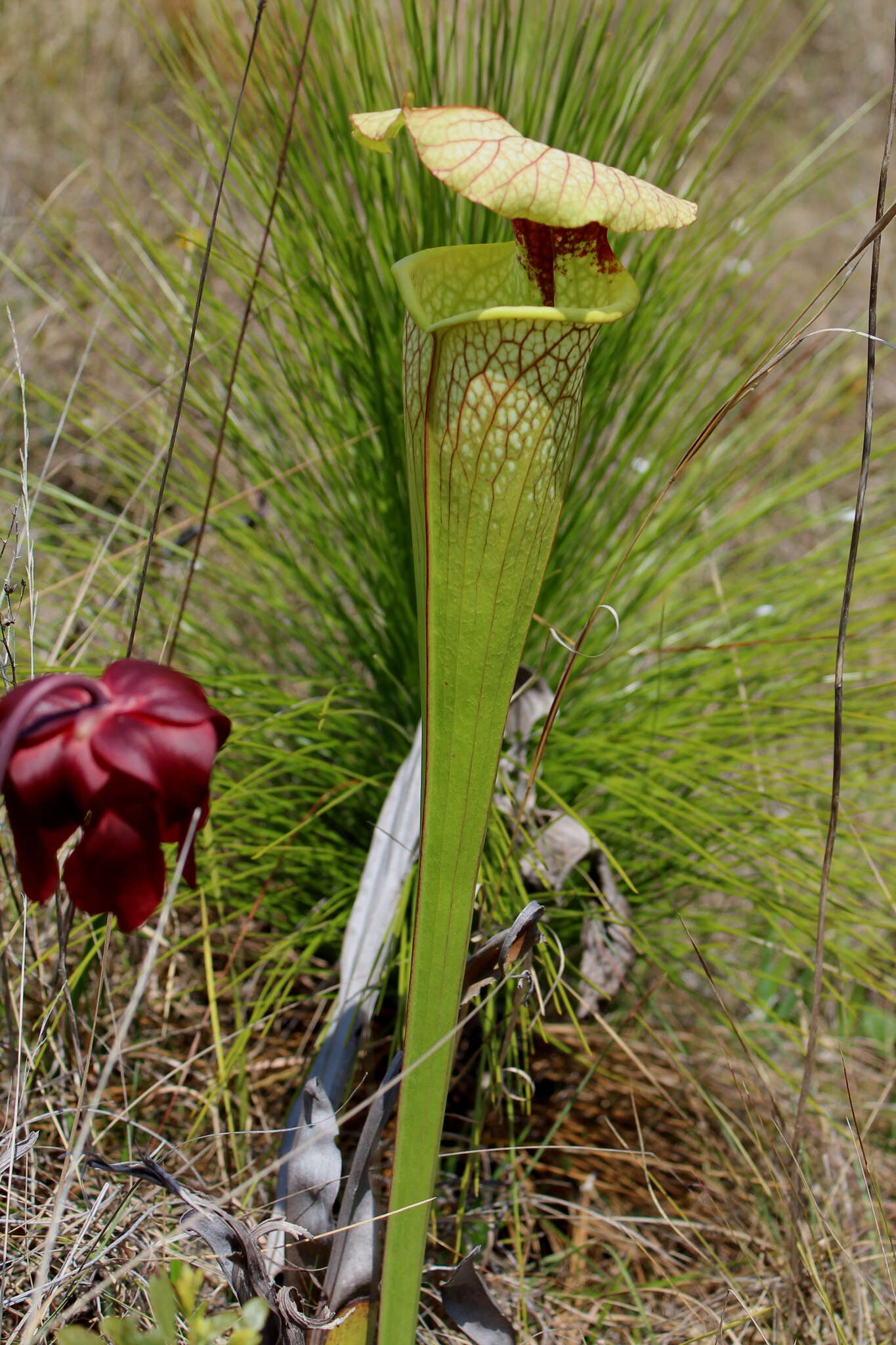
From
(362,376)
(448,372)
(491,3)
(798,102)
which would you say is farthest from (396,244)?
(798,102)

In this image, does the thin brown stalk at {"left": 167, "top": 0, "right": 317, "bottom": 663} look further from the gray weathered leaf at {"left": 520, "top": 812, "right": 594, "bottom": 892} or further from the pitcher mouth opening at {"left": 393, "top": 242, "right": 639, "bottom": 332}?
the gray weathered leaf at {"left": 520, "top": 812, "right": 594, "bottom": 892}

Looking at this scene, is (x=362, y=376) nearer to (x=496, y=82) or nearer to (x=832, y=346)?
(x=496, y=82)

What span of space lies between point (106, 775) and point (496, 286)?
47 centimetres

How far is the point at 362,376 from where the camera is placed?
1.24m

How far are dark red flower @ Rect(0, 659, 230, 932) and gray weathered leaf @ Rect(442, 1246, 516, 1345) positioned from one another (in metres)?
0.49

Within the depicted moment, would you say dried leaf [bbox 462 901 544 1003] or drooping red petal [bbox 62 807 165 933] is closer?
drooping red petal [bbox 62 807 165 933]

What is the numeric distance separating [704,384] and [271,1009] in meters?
1.10

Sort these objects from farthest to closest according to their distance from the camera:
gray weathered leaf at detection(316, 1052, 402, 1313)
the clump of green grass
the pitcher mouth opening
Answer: the clump of green grass, gray weathered leaf at detection(316, 1052, 402, 1313), the pitcher mouth opening

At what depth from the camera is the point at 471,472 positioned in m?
0.60

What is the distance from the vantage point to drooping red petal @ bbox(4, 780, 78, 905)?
49 cm

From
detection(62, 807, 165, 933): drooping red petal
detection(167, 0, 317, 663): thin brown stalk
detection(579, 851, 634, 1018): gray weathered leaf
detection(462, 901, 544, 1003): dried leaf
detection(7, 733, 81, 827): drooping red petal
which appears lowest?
detection(579, 851, 634, 1018): gray weathered leaf

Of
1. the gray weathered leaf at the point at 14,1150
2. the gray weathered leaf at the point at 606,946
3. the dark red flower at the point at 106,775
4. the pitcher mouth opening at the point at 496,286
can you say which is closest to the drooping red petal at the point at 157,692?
the dark red flower at the point at 106,775

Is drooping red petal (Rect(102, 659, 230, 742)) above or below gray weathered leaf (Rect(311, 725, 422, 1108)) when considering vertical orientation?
above

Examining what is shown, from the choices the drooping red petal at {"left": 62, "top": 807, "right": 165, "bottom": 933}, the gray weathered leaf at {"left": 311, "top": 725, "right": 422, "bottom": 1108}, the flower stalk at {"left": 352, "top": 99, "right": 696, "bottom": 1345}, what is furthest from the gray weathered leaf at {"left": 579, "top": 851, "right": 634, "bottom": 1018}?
the drooping red petal at {"left": 62, "top": 807, "right": 165, "bottom": 933}
